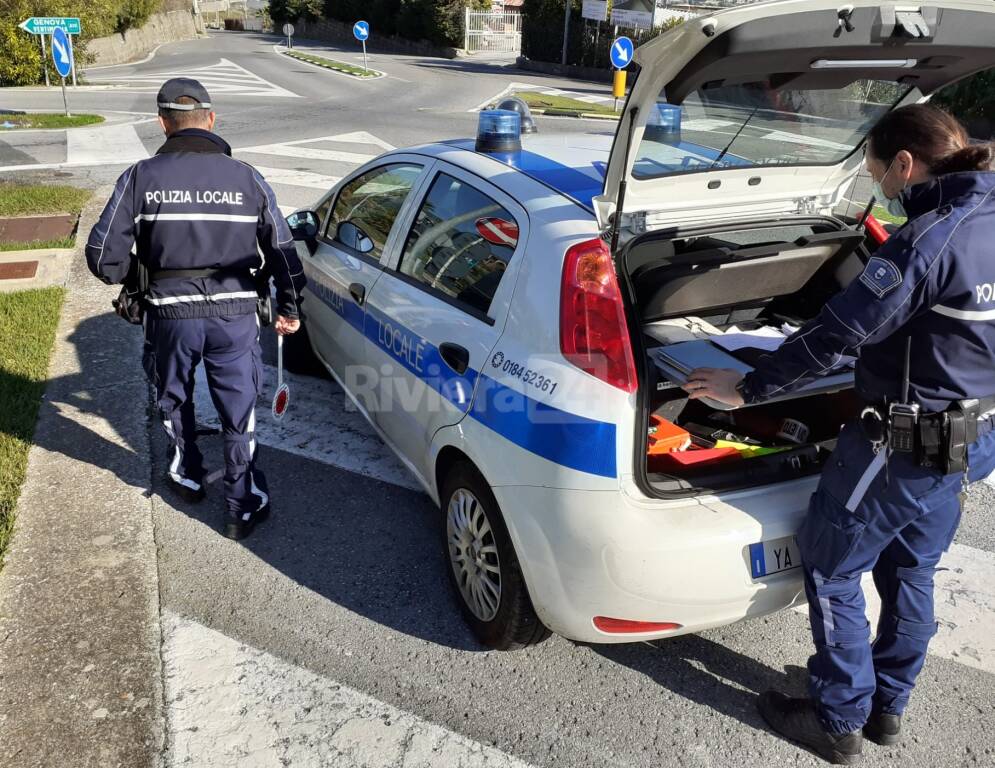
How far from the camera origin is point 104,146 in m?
14.2

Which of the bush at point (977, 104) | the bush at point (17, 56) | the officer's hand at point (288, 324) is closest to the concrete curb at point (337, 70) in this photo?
the bush at point (17, 56)

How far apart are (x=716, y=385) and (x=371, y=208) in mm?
2205

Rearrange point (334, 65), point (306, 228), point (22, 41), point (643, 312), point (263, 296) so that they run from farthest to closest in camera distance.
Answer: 1. point (334, 65)
2. point (22, 41)
3. point (306, 228)
4. point (263, 296)
5. point (643, 312)

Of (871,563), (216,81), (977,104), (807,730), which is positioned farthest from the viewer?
(216,81)

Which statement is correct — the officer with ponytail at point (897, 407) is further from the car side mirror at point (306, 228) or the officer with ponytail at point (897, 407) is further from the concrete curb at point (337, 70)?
the concrete curb at point (337, 70)

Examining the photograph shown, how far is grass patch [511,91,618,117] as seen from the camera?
22.2m

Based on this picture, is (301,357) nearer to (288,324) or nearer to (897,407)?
(288,324)

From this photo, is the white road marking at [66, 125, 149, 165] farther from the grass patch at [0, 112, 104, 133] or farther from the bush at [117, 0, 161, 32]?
the bush at [117, 0, 161, 32]

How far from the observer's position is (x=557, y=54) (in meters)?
36.7

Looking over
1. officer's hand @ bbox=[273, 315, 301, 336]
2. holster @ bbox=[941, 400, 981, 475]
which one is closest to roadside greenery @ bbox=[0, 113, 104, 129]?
officer's hand @ bbox=[273, 315, 301, 336]

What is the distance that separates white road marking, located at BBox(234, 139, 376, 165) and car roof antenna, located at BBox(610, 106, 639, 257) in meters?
10.8

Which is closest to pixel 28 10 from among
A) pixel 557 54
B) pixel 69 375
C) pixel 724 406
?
pixel 557 54

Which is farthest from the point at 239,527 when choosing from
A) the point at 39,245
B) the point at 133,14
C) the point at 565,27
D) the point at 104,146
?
the point at 133,14

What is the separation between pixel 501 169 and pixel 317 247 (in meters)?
1.61
